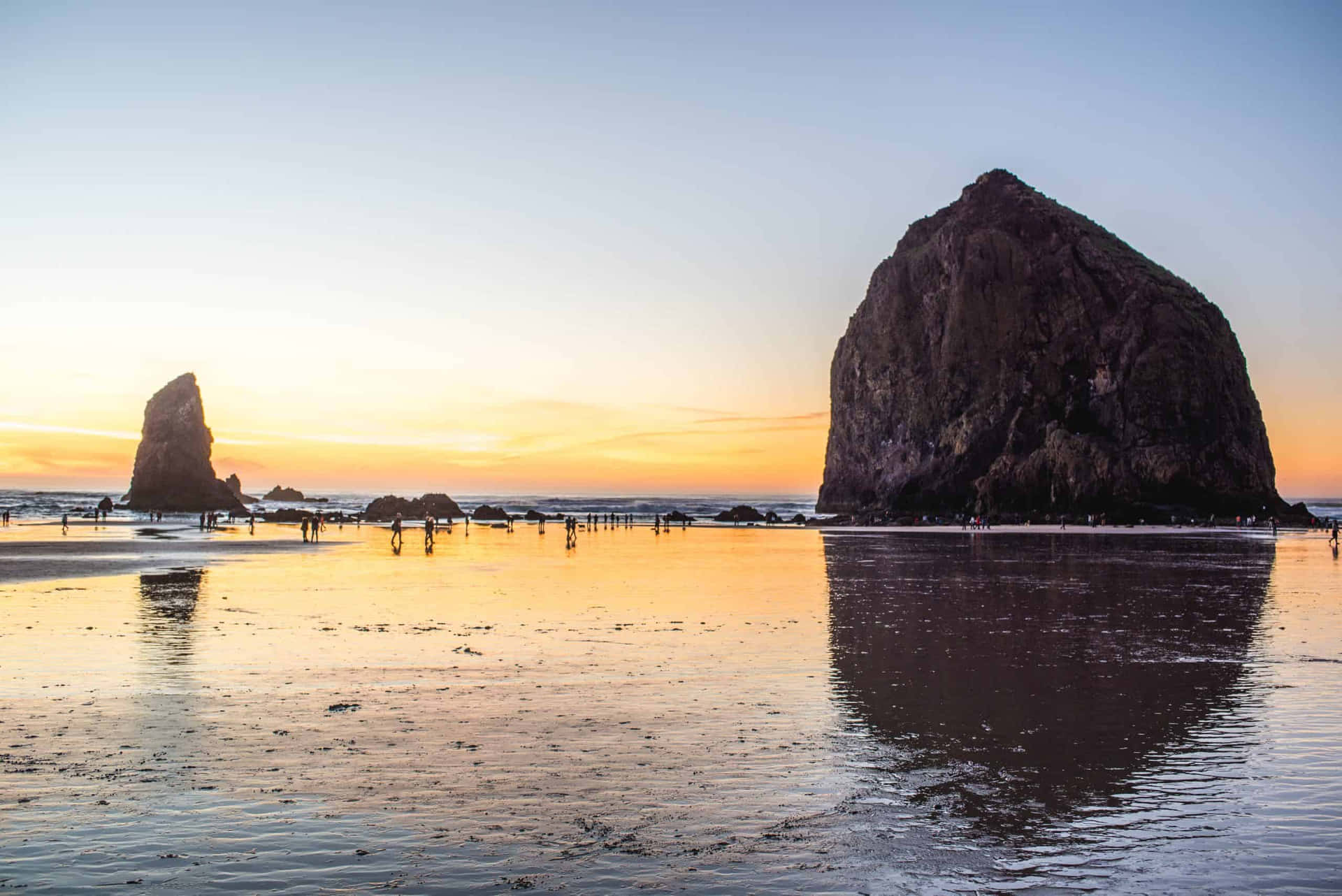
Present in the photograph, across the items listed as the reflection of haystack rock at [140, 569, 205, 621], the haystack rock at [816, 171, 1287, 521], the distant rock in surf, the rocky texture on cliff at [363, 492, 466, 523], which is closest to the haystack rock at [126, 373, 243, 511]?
the rocky texture on cliff at [363, 492, 466, 523]

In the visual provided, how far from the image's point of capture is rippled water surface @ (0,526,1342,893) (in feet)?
21.9

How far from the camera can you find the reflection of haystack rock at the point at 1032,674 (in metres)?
8.92

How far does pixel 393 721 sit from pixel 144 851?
13.9 feet

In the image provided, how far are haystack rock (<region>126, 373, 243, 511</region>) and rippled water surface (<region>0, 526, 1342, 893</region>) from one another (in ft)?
354

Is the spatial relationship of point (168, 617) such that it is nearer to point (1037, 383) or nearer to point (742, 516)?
point (742, 516)

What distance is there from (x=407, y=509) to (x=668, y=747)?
10935cm

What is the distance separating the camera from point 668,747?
9750mm

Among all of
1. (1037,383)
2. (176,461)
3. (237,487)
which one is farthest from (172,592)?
(237,487)

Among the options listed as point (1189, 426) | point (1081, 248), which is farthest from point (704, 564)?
point (1081, 248)

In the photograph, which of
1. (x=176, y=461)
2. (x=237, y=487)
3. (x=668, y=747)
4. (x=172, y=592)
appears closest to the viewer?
(x=668, y=747)

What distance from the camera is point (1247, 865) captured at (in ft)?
21.9

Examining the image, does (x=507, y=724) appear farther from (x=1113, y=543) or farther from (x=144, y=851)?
(x=1113, y=543)

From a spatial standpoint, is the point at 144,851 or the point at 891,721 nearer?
the point at 144,851

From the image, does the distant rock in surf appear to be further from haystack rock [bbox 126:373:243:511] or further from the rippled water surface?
the rippled water surface
